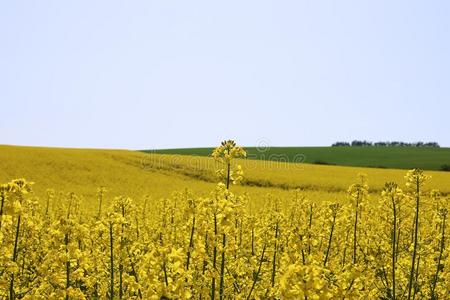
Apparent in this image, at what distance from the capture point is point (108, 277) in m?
10.3

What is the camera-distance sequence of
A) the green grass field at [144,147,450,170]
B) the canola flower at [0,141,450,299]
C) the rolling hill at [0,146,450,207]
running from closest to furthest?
the canola flower at [0,141,450,299] < the rolling hill at [0,146,450,207] < the green grass field at [144,147,450,170]

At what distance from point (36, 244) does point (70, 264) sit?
5.46 meters

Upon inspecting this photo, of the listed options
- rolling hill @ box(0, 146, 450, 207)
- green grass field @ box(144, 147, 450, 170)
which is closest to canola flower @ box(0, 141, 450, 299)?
rolling hill @ box(0, 146, 450, 207)

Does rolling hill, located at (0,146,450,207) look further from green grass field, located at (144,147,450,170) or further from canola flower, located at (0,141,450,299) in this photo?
green grass field, located at (144,147,450,170)

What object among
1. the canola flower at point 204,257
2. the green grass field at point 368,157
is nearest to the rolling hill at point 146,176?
the canola flower at point 204,257

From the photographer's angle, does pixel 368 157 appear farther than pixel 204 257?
Yes

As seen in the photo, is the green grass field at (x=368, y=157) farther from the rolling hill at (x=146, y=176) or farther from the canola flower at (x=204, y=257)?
the canola flower at (x=204, y=257)

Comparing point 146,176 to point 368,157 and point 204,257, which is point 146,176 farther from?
point 368,157

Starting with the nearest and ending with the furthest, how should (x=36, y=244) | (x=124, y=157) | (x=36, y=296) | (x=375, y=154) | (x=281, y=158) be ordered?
(x=36, y=296)
(x=36, y=244)
(x=124, y=157)
(x=281, y=158)
(x=375, y=154)

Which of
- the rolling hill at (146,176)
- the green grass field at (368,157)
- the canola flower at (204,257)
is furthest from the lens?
the green grass field at (368,157)

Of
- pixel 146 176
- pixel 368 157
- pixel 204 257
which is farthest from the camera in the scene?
pixel 368 157

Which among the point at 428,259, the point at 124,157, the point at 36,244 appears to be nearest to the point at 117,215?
the point at 36,244

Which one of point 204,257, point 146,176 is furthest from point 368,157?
point 204,257

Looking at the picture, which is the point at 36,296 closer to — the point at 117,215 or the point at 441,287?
the point at 117,215
